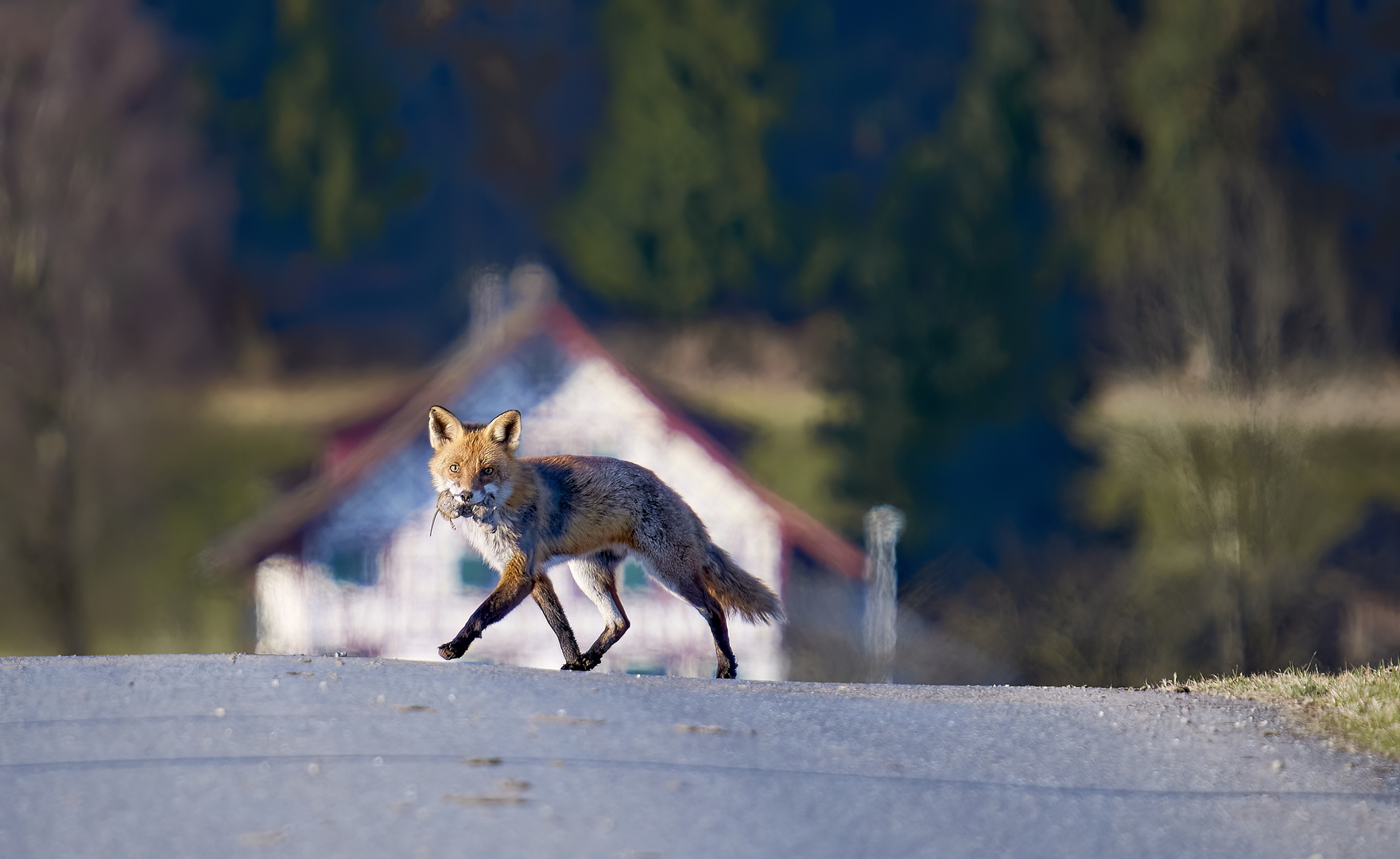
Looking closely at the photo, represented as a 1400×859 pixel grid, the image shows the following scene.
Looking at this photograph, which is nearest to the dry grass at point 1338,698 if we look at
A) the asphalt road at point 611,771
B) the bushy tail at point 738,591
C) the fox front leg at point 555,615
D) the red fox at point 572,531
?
the asphalt road at point 611,771

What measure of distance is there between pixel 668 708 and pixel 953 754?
4.08 ft

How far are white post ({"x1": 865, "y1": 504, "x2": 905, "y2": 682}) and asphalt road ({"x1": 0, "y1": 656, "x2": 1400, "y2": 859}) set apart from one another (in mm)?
12486

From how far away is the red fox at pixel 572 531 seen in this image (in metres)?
8.20

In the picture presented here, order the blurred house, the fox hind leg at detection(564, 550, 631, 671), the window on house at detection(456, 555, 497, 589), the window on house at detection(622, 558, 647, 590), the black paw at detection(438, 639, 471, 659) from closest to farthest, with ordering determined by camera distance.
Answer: the black paw at detection(438, 639, 471, 659) < the fox hind leg at detection(564, 550, 631, 671) < the blurred house < the window on house at detection(622, 558, 647, 590) < the window on house at detection(456, 555, 497, 589)

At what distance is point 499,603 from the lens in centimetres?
805

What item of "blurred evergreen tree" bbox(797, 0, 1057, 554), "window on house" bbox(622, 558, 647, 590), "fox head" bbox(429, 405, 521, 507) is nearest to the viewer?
"fox head" bbox(429, 405, 521, 507)

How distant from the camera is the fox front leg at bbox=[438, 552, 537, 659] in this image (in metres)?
7.84

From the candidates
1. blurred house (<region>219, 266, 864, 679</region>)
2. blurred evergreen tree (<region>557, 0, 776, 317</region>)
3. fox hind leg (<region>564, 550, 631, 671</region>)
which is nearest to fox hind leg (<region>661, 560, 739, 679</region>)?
fox hind leg (<region>564, 550, 631, 671</region>)

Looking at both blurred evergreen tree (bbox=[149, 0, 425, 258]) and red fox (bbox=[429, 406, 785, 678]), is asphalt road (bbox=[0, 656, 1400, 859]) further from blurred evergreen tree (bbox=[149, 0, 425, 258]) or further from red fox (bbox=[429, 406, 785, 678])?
blurred evergreen tree (bbox=[149, 0, 425, 258])

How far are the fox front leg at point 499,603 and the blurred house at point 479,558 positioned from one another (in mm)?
10047

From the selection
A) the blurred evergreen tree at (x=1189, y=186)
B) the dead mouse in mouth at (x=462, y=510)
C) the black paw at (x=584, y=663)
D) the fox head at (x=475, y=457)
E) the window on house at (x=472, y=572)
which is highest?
the blurred evergreen tree at (x=1189, y=186)

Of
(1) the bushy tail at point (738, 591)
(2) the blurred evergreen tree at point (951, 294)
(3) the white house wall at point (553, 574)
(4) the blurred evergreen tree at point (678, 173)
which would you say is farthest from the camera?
(4) the blurred evergreen tree at point (678, 173)

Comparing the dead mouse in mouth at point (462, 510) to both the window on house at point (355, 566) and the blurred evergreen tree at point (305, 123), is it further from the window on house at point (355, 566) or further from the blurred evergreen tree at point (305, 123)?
the blurred evergreen tree at point (305, 123)

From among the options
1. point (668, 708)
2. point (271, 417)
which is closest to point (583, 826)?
point (668, 708)
